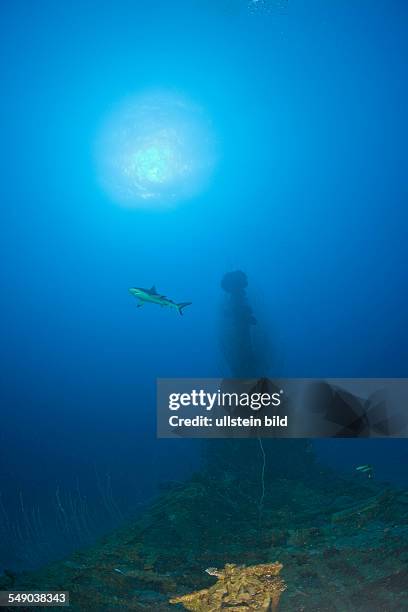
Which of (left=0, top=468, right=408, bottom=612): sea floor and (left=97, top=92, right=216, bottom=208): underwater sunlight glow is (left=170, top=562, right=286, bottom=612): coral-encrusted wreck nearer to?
(left=0, top=468, right=408, bottom=612): sea floor

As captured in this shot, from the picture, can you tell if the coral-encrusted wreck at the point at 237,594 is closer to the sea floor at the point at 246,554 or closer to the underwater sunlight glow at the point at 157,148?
the sea floor at the point at 246,554

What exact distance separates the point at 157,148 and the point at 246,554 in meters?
40.2

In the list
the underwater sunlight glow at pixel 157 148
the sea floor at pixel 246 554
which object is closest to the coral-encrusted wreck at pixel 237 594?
the sea floor at pixel 246 554

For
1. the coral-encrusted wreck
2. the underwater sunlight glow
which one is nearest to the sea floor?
the coral-encrusted wreck

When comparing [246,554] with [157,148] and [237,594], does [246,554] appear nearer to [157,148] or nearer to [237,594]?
[237,594]

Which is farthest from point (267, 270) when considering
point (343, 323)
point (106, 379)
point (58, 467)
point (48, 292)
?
point (58, 467)

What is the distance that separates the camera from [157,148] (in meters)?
40.0

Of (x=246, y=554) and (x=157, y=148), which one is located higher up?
(x=157, y=148)

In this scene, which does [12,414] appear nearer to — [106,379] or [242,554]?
[106,379]

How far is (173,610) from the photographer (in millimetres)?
4352

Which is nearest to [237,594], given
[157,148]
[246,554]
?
[246,554]

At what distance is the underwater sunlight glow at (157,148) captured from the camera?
1421 inches

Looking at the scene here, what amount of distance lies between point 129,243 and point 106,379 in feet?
108

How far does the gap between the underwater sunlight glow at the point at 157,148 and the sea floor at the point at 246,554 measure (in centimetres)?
3443
